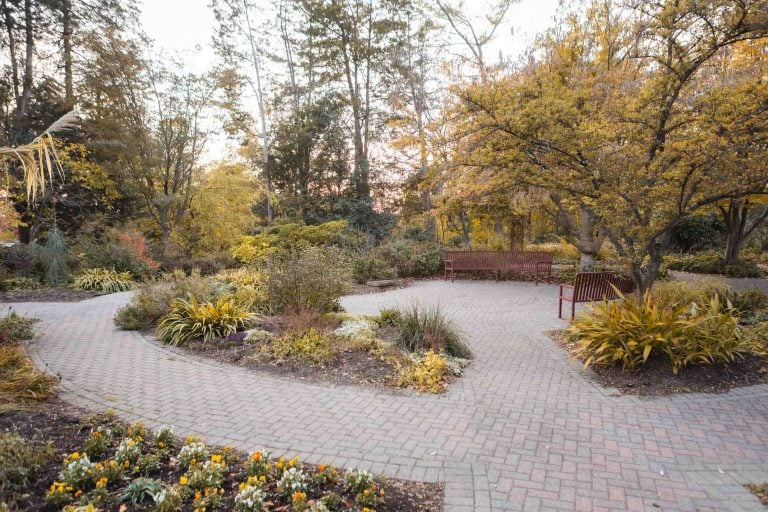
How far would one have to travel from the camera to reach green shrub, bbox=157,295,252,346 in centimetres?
668

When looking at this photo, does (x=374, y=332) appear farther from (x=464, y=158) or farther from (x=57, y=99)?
(x=57, y=99)

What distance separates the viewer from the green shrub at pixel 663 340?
16.4ft

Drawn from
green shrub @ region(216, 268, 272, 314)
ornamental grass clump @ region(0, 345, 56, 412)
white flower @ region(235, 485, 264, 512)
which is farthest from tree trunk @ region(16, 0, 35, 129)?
white flower @ region(235, 485, 264, 512)

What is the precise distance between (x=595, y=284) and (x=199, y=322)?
7.45 m

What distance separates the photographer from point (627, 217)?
5.89 meters

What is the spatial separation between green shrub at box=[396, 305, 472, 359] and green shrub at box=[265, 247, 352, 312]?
1599 mm

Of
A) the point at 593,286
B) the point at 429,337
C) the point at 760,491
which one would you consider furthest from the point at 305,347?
the point at 593,286

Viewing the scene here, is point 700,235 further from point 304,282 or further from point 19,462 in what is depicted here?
point 19,462

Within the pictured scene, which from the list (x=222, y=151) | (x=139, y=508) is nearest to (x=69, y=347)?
(x=139, y=508)

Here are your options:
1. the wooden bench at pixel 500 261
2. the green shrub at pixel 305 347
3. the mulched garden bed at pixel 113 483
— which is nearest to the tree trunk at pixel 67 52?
the green shrub at pixel 305 347

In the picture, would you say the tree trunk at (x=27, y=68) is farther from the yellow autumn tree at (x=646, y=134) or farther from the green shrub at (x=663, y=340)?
the green shrub at (x=663, y=340)

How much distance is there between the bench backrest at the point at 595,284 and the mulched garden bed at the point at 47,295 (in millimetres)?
12047

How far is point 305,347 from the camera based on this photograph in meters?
5.77

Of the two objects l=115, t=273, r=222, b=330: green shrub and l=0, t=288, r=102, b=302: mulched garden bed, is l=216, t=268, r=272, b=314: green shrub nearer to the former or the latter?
l=115, t=273, r=222, b=330: green shrub
